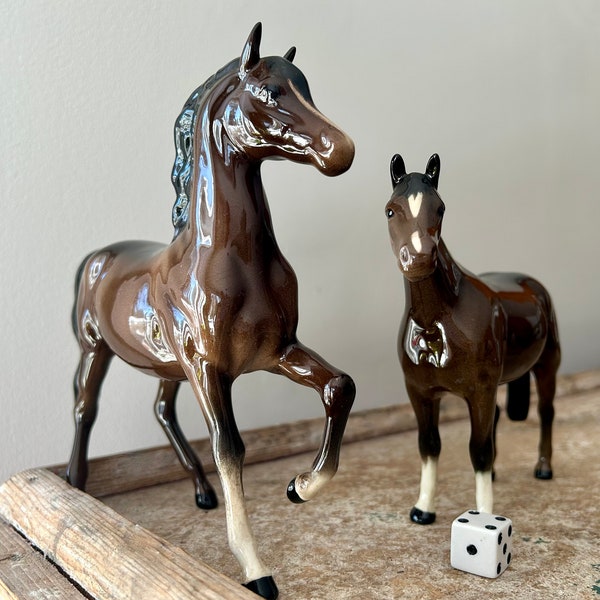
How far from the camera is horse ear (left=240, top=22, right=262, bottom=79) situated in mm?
570

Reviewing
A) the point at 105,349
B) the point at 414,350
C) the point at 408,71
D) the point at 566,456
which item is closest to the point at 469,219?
the point at 408,71

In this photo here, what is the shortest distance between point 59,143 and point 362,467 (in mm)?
640

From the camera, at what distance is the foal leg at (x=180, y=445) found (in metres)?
0.82

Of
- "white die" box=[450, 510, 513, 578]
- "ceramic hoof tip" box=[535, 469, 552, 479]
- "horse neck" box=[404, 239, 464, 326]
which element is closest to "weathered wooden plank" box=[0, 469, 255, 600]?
"white die" box=[450, 510, 513, 578]

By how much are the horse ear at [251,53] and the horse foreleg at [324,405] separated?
0.25 m

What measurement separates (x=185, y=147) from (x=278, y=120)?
139 millimetres

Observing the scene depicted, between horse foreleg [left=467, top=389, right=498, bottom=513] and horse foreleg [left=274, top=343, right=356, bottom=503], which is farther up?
horse foreleg [left=274, top=343, right=356, bottom=503]

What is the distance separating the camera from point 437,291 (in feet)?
2.31

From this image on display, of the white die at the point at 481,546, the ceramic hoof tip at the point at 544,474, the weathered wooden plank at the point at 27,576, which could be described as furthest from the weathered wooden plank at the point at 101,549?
the ceramic hoof tip at the point at 544,474

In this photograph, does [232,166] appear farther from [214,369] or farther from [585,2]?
[585,2]

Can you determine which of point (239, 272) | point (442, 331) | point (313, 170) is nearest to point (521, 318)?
point (442, 331)

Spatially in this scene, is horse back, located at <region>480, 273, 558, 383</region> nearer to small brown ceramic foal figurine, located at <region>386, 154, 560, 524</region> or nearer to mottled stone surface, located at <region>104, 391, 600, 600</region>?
small brown ceramic foal figurine, located at <region>386, 154, 560, 524</region>

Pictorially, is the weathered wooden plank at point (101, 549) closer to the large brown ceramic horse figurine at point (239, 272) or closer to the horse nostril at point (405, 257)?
the large brown ceramic horse figurine at point (239, 272)

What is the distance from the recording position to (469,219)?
136 centimetres
